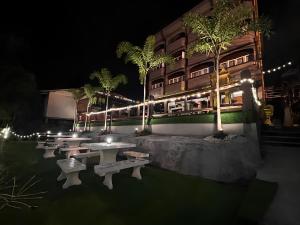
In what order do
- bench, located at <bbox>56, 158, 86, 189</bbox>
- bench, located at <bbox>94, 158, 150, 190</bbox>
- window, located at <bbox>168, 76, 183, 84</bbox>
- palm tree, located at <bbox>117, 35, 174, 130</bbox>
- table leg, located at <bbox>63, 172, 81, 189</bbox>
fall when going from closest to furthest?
1. bench, located at <bbox>94, 158, 150, 190</bbox>
2. bench, located at <bbox>56, 158, 86, 189</bbox>
3. table leg, located at <bbox>63, 172, 81, 189</bbox>
4. palm tree, located at <bbox>117, 35, 174, 130</bbox>
5. window, located at <bbox>168, 76, 183, 84</bbox>

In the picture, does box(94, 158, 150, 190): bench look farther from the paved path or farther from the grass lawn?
the paved path

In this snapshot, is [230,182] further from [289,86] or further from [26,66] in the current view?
[26,66]

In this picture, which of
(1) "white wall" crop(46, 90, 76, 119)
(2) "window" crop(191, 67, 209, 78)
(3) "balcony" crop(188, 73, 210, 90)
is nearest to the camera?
(3) "balcony" crop(188, 73, 210, 90)

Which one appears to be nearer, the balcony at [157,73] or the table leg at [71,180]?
the table leg at [71,180]

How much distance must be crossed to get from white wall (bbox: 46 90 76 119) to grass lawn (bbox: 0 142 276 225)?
74.5 ft

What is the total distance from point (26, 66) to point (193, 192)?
3280 cm

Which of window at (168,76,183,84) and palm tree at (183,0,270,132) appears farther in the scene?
window at (168,76,183,84)

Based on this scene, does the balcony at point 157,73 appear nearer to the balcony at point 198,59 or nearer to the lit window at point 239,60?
the balcony at point 198,59

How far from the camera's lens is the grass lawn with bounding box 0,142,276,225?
3912 millimetres

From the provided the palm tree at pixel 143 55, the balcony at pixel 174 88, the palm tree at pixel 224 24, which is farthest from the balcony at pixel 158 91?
the palm tree at pixel 224 24

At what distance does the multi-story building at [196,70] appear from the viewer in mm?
13711

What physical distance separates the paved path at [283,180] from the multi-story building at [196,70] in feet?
9.40

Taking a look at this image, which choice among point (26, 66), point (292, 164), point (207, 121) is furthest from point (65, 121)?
point (292, 164)

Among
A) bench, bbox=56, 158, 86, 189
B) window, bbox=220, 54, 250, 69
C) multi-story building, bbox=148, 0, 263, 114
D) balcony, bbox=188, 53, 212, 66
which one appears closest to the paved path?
multi-story building, bbox=148, 0, 263, 114
